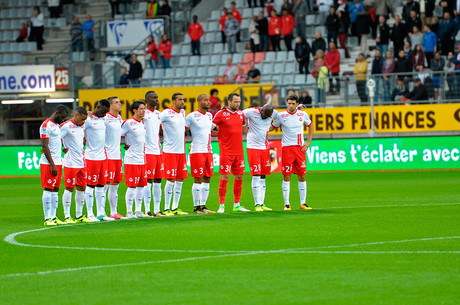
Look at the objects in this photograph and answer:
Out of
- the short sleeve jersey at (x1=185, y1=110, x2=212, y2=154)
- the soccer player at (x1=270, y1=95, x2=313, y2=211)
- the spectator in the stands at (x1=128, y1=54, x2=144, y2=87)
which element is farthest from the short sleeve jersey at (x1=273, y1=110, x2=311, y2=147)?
the spectator in the stands at (x1=128, y1=54, x2=144, y2=87)

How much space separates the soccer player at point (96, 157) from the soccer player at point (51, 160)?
576mm

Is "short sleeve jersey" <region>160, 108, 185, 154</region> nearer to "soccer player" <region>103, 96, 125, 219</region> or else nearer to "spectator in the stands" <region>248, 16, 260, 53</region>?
"soccer player" <region>103, 96, 125, 219</region>

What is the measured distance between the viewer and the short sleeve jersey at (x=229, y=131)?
17.0 meters

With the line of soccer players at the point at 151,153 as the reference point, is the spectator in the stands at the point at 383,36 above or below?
above

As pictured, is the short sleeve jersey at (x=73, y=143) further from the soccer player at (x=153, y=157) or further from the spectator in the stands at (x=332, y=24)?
the spectator in the stands at (x=332, y=24)

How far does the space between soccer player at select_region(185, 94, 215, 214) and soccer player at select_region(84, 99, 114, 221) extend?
183 cm

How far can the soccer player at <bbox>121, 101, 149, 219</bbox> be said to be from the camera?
53.1 feet

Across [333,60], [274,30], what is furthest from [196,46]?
[333,60]

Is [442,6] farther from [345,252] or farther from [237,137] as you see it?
[345,252]

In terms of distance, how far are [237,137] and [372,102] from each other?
43.5 ft

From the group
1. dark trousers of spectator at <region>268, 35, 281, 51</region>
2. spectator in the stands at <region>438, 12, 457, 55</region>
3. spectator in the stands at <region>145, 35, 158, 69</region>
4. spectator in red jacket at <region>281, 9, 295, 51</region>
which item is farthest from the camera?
spectator in the stands at <region>145, 35, 158, 69</region>

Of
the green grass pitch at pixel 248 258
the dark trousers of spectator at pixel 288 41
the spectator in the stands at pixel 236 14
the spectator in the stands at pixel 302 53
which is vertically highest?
the spectator in the stands at pixel 236 14

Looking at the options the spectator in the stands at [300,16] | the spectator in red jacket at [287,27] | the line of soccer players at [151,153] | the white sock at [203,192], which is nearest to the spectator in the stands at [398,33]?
the spectator in the stands at [300,16]

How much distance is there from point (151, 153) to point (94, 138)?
4.40 feet
